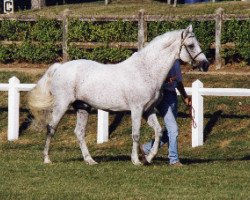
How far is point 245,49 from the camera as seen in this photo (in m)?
28.9

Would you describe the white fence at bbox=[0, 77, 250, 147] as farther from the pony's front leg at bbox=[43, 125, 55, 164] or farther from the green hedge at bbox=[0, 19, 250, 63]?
the green hedge at bbox=[0, 19, 250, 63]

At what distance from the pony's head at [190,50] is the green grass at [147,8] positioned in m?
18.1

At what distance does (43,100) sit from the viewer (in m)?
17.7

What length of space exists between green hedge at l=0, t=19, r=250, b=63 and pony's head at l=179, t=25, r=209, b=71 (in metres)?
12.5

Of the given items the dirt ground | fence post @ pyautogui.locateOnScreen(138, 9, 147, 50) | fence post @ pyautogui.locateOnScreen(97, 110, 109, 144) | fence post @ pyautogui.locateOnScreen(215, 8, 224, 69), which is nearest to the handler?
fence post @ pyautogui.locateOnScreen(97, 110, 109, 144)

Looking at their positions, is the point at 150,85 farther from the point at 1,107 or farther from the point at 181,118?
the point at 1,107

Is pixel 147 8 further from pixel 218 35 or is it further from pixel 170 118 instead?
pixel 170 118

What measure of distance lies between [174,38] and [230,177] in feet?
7.73

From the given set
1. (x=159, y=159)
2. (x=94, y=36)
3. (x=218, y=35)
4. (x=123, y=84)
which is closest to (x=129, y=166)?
(x=123, y=84)

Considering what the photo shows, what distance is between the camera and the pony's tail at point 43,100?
695 inches

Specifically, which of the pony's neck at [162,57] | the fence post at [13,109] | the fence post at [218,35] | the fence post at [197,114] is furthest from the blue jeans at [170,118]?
the fence post at [218,35]

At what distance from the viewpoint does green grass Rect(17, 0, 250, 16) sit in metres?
37.6

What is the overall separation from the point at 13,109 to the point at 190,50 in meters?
7.49

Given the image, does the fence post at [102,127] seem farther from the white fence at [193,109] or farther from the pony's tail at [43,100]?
the pony's tail at [43,100]
